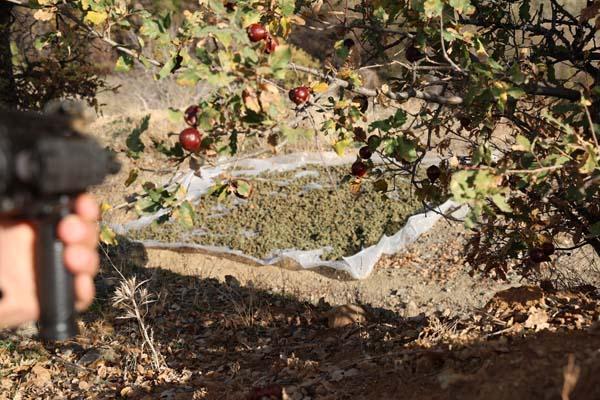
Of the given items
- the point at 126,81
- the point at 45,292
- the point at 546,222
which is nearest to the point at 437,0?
the point at 546,222

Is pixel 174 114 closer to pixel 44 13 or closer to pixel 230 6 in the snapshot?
pixel 230 6

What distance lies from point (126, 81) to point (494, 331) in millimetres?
17152

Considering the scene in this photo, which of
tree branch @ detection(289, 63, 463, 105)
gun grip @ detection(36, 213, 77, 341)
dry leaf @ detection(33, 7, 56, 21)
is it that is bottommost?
gun grip @ detection(36, 213, 77, 341)

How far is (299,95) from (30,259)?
5.22 ft

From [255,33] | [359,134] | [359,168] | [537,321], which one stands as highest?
[255,33]

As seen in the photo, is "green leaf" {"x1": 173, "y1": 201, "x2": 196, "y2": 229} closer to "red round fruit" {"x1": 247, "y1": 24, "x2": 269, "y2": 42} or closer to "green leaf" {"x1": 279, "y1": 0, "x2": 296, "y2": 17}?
"red round fruit" {"x1": 247, "y1": 24, "x2": 269, "y2": 42}

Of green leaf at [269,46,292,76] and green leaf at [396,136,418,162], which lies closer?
green leaf at [269,46,292,76]

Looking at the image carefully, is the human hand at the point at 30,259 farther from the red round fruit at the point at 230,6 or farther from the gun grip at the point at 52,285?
the red round fruit at the point at 230,6

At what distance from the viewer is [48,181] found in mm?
1137

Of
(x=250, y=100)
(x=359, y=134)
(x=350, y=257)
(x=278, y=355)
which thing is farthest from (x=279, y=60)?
(x=350, y=257)

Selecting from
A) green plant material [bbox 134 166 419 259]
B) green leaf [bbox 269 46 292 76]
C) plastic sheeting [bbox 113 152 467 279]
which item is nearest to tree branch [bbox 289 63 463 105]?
green leaf [bbox 269 46 292 76]

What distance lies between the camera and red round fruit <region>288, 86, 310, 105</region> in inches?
105

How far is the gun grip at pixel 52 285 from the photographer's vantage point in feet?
4.14

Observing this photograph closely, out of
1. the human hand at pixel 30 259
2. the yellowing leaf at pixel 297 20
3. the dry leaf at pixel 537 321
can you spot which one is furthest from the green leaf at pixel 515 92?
the human hand at pixel 30 259
